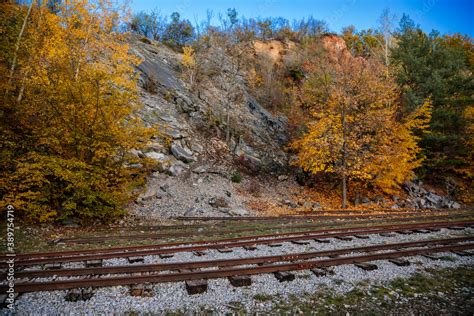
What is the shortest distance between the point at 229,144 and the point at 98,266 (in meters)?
18.2

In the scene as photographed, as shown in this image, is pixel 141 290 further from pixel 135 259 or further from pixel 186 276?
pixel 135 259

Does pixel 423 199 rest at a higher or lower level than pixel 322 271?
higher

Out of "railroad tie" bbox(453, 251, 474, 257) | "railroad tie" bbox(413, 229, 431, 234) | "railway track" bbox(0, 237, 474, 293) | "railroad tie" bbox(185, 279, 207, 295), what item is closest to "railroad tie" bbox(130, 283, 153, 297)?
"railway track" bbox(0, 237, 474, 293)

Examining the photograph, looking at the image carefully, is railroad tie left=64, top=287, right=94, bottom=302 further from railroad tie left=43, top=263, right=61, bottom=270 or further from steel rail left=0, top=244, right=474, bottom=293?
railroad tie left=43, top=263, right=61, bottom=270

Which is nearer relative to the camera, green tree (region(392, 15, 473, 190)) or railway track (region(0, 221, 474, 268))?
railway track (region(0, 221, 474, 268))

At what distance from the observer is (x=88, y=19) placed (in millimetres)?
15258

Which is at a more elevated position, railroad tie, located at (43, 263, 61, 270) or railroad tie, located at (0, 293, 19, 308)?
railroad tie, located at (0, 293, 19, 308)

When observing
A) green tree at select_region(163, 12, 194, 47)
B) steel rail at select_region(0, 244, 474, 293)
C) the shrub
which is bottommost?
steel rail at select_region(0, 244, 474, 293)

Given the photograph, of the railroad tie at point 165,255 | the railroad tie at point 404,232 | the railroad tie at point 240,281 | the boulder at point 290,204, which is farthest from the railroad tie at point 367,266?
the boulder at point 290,204

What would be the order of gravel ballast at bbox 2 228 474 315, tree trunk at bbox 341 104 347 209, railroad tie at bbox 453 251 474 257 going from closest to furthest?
gravel ballast at bbox 2 228 474 315
railroad tie at bbox 453 251 474 257
tree trunk at bbox 341 104 347 209

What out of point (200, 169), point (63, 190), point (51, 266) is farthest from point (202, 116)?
point (51, 266)

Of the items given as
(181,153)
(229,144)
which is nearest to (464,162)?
(229,144)

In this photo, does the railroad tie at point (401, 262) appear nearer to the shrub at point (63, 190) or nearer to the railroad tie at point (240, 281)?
the railroad tie at point (240, 281)

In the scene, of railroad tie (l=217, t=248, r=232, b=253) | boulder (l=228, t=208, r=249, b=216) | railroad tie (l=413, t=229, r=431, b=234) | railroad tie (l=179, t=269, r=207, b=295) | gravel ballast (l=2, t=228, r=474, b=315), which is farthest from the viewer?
boulder (l=228, t=208, r=249, b=216)
